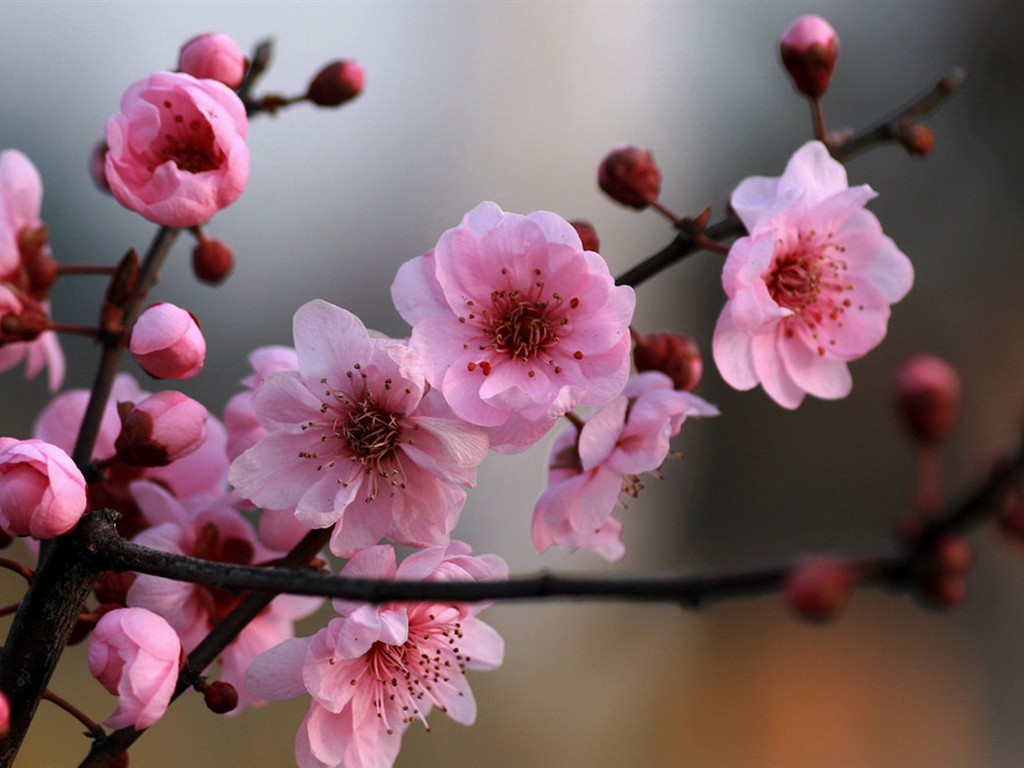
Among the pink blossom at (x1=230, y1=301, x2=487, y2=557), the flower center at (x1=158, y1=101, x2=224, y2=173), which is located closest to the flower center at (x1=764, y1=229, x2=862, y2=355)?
the pink blossom at (x1=230, y1=301, x2=487, y2=557)

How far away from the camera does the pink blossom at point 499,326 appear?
59 cm

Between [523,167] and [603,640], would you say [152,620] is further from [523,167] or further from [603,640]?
[523,167]

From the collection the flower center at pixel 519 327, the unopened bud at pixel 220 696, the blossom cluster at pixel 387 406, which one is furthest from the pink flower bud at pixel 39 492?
the flower center at pixel 519 327

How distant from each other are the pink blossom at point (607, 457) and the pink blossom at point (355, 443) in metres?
0.10

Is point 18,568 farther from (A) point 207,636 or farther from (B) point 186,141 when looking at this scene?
(B) point 186,141

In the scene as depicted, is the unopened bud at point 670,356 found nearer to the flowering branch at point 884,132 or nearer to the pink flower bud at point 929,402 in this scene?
the flowering branch at point 884,132

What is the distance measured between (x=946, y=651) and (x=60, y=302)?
3707 millimetres

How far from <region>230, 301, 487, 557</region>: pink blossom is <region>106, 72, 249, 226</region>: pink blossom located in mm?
116

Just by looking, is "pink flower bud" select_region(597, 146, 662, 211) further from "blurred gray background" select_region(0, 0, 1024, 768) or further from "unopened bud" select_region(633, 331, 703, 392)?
"blurred gray background" select_region(0, 0, 1024, 768)

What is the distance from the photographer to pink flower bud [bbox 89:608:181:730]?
21.4 inches

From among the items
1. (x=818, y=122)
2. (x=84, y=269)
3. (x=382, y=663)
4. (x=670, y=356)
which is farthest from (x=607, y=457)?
(x=84, y=269)

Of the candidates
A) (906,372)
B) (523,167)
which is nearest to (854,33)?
(523,167)

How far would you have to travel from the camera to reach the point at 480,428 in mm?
590

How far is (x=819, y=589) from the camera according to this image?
0.92 feet
